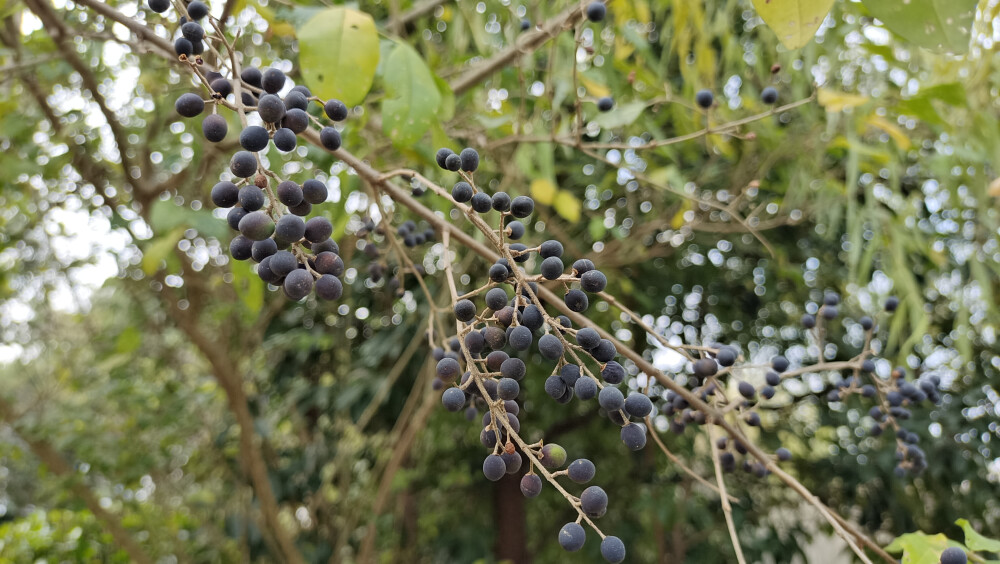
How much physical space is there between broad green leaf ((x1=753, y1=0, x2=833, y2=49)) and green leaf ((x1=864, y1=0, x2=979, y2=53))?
0.04m

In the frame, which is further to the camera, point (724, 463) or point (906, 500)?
point (906, 500)

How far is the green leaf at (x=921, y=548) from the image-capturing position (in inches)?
27.9

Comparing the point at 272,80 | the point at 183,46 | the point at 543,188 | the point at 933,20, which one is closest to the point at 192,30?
the point at 183,46

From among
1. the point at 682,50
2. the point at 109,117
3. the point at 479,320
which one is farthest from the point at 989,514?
the point at 109,117

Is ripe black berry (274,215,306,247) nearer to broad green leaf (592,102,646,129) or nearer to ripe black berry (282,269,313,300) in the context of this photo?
ripe black berry (282,269,313,300)

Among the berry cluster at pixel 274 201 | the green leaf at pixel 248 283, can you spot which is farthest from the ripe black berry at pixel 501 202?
the green leaf at pixel 248 283

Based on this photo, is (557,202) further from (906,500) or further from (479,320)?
(906,500)

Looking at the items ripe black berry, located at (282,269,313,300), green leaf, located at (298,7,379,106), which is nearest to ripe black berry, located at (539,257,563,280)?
ripe black berry, located at (282,269,313,300)

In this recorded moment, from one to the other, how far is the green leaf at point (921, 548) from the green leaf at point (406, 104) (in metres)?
0.81

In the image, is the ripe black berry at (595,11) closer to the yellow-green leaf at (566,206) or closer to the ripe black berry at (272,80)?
the ripe black berry at (272,80)

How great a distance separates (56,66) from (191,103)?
1.37 metres

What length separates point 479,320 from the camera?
0.55 meters

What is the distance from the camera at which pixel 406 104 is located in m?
0.86

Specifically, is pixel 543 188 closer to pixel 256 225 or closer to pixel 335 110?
pixel 335 110
